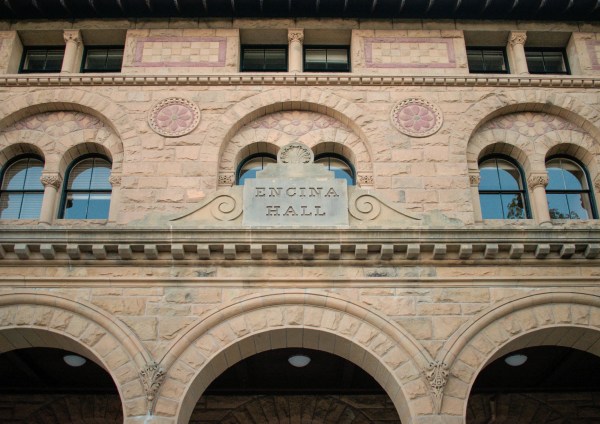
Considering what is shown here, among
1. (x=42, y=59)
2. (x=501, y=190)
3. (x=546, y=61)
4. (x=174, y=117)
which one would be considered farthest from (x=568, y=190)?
(x=42, y=59)

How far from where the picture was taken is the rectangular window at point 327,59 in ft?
53.6

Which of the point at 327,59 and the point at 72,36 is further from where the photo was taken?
the point at 327,59

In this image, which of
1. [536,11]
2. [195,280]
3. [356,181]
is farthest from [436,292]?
[536,11]

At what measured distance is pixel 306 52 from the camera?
1662 centimetres

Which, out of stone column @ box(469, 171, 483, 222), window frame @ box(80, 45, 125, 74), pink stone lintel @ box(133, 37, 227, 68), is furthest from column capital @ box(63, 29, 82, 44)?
stone column @ box(469, 171, 483, 222)

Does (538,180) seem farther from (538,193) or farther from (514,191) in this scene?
(514,191)

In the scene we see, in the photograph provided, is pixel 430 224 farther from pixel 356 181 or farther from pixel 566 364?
pixel 566 364

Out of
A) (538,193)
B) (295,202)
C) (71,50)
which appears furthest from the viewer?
(71,50)

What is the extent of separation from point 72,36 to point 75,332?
25.2 feet

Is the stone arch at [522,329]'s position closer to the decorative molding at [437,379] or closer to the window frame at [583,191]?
the decorative molding at [437,379]

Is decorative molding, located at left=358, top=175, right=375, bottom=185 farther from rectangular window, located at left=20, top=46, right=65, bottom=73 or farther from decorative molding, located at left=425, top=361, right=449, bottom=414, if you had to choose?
rectangular window, located at left=20, top=46, right=65, bottom=73

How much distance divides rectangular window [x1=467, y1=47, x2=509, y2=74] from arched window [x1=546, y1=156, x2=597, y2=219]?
9.02ft

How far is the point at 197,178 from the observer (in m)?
13.8

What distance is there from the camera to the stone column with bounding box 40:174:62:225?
545 inches
